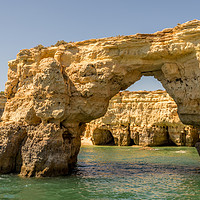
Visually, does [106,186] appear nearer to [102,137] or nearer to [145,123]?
[145,123]

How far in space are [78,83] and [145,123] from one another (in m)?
24.7

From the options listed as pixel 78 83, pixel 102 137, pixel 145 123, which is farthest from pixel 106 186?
pixel 102 137

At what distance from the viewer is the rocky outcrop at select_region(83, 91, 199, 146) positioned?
37656 mm

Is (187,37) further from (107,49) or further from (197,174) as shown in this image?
(197,174)

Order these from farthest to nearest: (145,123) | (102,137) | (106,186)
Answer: (102,137), (145,123), (106,186)

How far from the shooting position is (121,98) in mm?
42375

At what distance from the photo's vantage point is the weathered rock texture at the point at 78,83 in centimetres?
1499

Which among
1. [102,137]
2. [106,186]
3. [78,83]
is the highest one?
[78,83]

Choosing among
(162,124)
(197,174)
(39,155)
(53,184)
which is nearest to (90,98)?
(39,155)

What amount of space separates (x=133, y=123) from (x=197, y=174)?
2521 centimetres

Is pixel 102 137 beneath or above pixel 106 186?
above

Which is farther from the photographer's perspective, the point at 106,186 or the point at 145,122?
the point at 145,122

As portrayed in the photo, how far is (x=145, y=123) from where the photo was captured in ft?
130


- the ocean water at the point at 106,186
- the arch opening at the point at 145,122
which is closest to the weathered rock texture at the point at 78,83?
the ocean water at the point at 106,186
